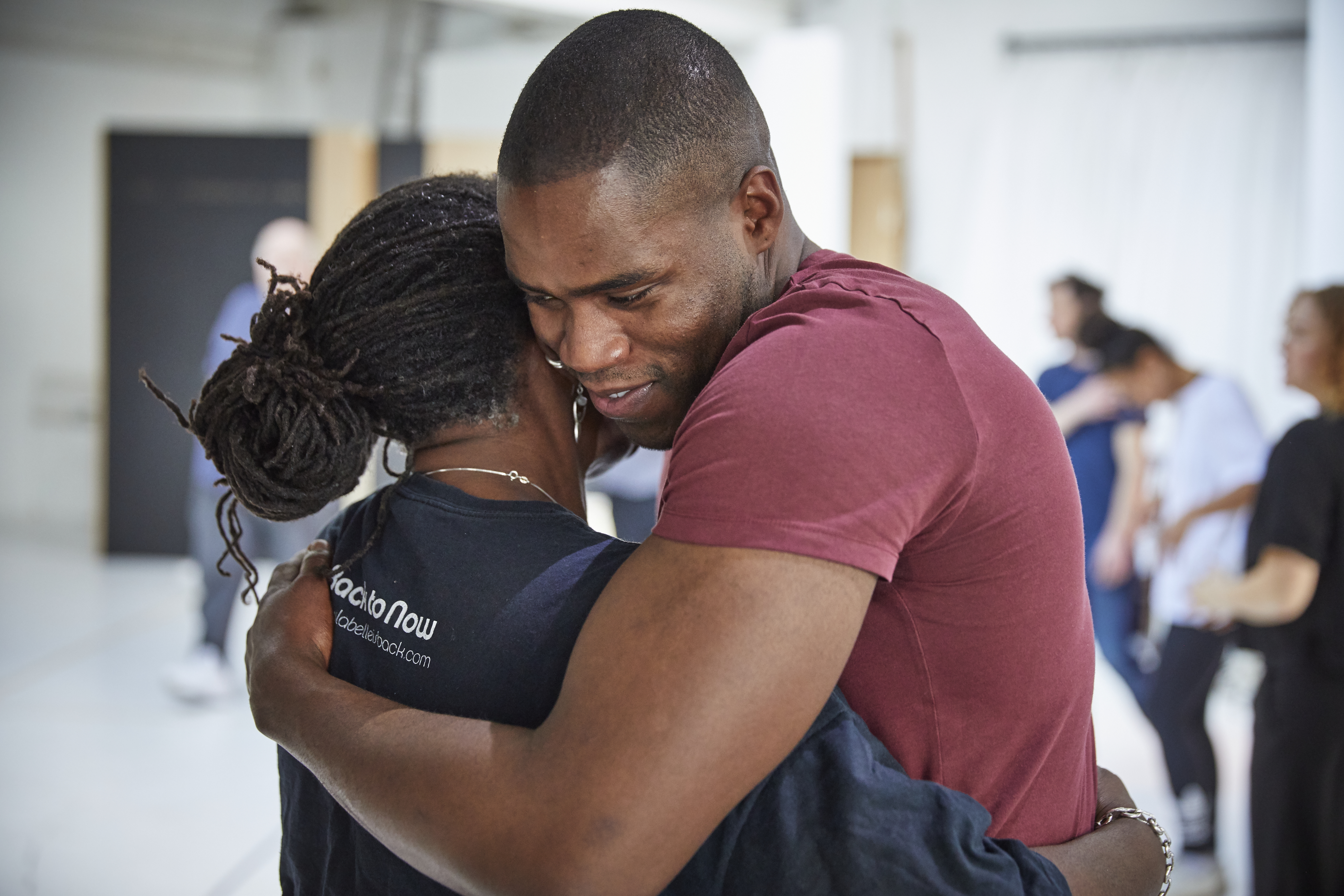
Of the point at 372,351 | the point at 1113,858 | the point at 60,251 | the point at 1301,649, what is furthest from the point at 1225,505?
the point at 60,251

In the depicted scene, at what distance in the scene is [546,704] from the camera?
89 centimetres

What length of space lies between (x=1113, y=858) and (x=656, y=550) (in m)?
0.60

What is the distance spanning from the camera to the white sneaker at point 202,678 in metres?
4.32

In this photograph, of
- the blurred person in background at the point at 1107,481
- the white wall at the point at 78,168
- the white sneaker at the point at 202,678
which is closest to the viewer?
the blurred person in background at the point at 1107,481

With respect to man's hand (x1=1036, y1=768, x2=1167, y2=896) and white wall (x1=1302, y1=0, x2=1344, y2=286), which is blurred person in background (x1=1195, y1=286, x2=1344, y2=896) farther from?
white wall (x1=1302, y1=0, x2=1344, y2=286)

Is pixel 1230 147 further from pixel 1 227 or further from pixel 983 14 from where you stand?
pixel 1 227

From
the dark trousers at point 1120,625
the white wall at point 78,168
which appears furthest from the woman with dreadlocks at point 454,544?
the white wall at point 78,168

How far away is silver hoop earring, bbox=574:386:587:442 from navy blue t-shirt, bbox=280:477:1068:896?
16 centimetres

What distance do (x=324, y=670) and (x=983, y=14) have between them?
21.0ft

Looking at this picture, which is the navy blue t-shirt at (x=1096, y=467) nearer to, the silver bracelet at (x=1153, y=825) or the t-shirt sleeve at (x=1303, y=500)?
the t-shirt sleeve at (x=1303, y=500)

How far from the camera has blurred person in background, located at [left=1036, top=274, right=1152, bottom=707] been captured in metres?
3.97

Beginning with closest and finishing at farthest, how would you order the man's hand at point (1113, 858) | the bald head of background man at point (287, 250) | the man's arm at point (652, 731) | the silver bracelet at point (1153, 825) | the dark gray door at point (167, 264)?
the man's arm at point (652, 731), the man's hand at point (1113, 858), the silver bracelet at point (1153, 825), the bald head of background man at point (287, 250), the dark gray door at point (167, 264)

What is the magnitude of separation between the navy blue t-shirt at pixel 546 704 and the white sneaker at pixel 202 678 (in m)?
3.65

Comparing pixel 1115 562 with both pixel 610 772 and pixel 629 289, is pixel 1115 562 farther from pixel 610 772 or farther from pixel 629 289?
pixel 610 772
